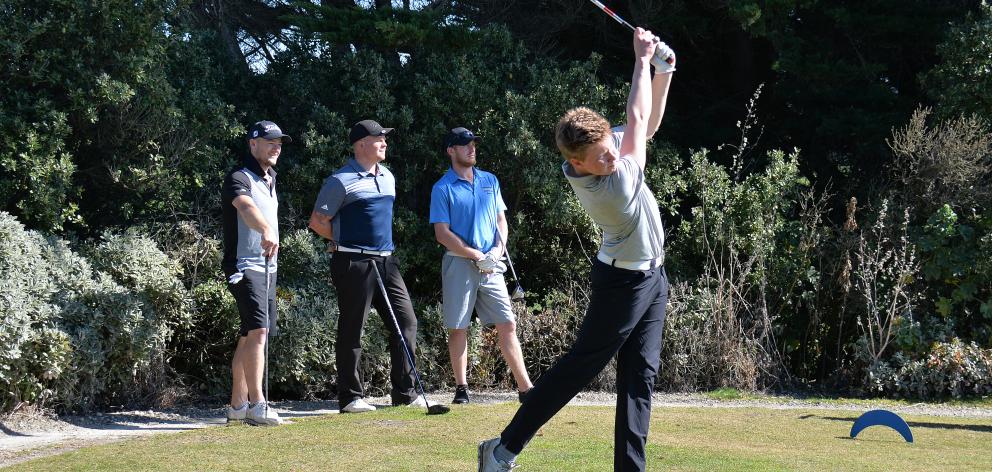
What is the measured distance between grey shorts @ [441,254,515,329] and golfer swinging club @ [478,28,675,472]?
3.05 m

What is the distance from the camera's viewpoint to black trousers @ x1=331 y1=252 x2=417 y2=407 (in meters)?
7.95

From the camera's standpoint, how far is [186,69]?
35.2 ft

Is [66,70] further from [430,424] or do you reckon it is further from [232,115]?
[430,424]

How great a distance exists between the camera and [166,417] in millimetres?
8188

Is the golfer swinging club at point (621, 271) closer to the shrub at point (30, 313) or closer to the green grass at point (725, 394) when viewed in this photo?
the shrub at point (30, 313)

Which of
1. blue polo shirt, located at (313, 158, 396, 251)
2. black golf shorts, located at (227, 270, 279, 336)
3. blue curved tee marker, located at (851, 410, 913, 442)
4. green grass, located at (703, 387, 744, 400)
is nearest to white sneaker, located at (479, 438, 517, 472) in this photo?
black golf shorts, located at (227, 270, 279, 336)

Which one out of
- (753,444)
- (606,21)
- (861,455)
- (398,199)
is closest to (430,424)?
(753,444)

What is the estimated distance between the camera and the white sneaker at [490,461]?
16.9 ft

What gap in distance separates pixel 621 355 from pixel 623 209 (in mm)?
737

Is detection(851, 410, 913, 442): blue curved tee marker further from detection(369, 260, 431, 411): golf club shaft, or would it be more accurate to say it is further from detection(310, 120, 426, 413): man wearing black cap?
detection(310, 120, 426, 413): man wearing black cap

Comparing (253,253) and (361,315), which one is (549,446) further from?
(253,253)

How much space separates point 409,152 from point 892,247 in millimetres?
4877

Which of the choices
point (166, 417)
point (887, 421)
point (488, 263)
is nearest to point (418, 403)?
point (488, 263)

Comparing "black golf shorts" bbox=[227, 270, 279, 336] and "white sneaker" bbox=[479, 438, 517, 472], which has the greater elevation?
"black golf shorts" bbox=[227, 270, 279, 336]
